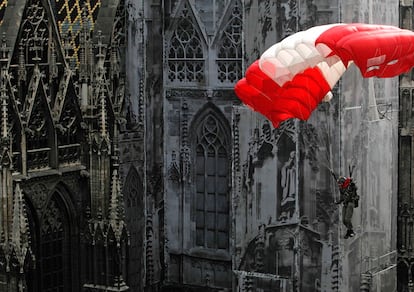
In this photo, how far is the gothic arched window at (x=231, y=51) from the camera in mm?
27562

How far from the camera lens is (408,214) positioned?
29562 mm

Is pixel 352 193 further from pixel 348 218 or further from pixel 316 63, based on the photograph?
pixel 316 63

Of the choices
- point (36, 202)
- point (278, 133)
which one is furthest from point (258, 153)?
point (36, 202)

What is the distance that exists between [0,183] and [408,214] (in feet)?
31.4

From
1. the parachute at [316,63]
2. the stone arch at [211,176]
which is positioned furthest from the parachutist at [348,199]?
the stone arch at [211,176]

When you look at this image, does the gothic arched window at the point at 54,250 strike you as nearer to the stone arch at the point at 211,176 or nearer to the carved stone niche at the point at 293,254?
the stone arch at the point at 211,176

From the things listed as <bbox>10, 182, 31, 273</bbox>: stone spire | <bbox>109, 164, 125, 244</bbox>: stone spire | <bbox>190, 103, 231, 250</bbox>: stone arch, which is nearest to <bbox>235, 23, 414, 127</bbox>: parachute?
<bbox>109, 164, 125, 244</bbox>: stone spire

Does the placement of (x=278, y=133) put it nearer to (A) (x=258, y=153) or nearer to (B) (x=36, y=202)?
(A) (x=258, y=153)

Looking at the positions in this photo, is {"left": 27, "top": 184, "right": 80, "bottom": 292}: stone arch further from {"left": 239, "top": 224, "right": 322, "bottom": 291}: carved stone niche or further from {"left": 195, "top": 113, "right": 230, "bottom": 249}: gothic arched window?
{"left": 239, "top": 224, "right": 322, "bottom": 291}: carved stone niche

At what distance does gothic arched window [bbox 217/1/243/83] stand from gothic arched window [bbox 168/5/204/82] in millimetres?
447

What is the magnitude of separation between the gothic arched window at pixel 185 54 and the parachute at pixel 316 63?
4.83m

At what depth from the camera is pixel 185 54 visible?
28.3 metres

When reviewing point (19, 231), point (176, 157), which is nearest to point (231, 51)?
point (176, 157)

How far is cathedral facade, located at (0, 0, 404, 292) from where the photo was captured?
82.9ft
